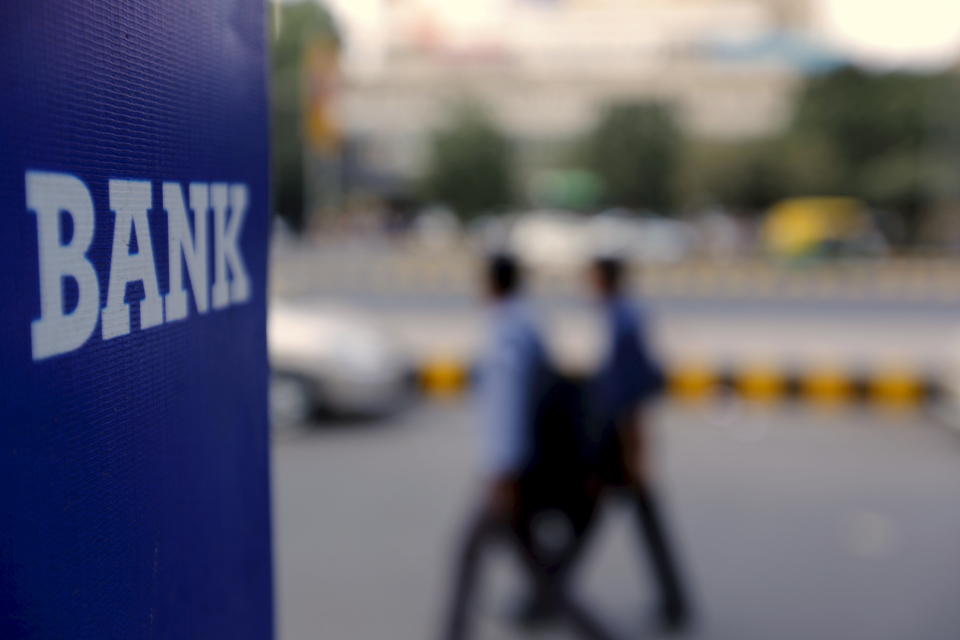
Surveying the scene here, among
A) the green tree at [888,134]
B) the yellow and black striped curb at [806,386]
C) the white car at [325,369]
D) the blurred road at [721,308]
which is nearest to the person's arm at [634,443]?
the white car at [325,369]

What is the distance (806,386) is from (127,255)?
30.0 ft

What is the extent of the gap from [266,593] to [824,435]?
7358 millimetres

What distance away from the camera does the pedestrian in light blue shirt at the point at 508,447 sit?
12.0 ft

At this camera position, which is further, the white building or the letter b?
the white building

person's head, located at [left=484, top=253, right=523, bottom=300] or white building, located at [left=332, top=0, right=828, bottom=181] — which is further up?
white building, located at [left=332, top=0, right=828, bottom=181]

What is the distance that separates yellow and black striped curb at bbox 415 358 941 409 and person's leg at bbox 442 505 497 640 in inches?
231

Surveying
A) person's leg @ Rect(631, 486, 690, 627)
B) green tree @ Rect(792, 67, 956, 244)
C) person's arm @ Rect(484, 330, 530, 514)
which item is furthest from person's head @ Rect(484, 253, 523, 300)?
green tree @ Rect(792, 67, 956, 244)

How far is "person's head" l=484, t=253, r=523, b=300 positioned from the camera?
3.76 meters

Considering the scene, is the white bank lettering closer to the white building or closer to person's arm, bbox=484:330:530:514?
person's arm, bbox=484:330:530:514

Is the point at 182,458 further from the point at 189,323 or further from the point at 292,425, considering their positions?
the point at 292,425

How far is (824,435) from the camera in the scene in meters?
8.49

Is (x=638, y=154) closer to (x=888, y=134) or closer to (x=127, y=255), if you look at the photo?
(x=888, y=134)

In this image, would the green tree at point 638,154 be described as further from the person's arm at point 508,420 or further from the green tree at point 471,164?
the person's arm at point 508,420

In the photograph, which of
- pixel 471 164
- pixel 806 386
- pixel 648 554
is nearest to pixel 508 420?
pixel 648 554
